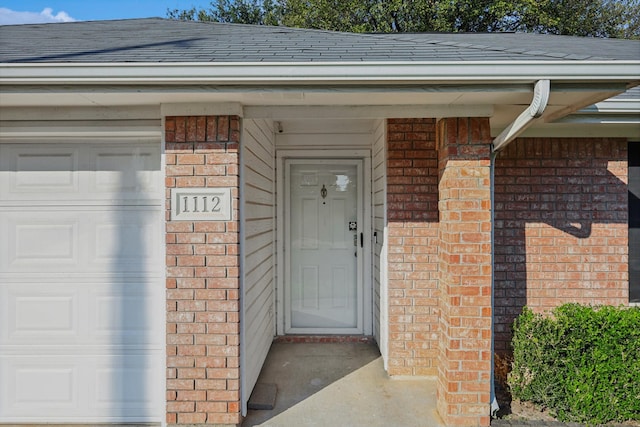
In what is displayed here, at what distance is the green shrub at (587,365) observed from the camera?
3.00 meters

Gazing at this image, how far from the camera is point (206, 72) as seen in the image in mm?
2408

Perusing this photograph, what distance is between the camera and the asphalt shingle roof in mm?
2570

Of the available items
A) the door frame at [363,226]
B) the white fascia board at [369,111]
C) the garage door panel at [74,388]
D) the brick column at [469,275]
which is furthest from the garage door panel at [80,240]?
the brick column at [469,275]

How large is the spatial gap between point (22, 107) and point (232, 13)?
15.4 meters

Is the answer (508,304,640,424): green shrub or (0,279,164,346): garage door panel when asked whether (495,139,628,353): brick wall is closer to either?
(508,304,640,424): green shrub

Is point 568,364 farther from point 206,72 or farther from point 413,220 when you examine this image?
point 206,72

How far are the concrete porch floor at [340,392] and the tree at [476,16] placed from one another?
37.6ft

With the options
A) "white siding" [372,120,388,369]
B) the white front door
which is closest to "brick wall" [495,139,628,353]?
"white siding" [372,120,388,369]

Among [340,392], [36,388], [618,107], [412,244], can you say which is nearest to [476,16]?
[618,107]

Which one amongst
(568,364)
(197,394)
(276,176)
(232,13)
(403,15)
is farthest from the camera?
(232,13)

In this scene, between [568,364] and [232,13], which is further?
[232,13]

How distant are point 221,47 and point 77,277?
200 cm

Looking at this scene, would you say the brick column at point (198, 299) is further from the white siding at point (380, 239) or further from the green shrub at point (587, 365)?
the green shrub at point (587, 365)

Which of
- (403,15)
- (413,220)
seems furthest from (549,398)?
(403,15)
